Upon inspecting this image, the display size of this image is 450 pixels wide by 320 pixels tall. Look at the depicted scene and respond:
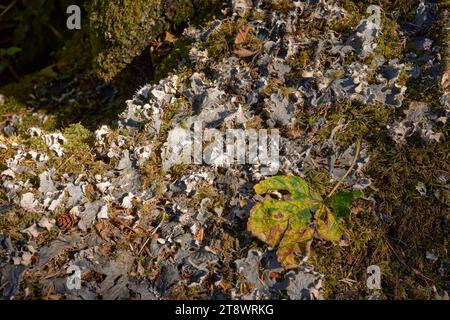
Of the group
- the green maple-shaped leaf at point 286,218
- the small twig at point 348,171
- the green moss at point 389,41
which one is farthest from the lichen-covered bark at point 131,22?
the green maple-shaped leaf at point 286,218

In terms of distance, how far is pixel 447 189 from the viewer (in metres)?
3.26

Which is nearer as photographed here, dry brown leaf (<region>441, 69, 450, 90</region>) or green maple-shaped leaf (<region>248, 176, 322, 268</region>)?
green maple-shaped leaf (<region>248, 176, 322, 268</region>)

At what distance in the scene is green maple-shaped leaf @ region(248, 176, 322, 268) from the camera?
305cm

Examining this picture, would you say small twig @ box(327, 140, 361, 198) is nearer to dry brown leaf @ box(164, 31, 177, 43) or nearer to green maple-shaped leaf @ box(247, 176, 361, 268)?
green maple-shaped leaf @ box(247, 176, 361, 268)

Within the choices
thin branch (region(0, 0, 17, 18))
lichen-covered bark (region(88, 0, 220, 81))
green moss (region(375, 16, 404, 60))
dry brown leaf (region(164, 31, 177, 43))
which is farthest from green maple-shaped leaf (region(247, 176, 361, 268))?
thin branch (region(0, 0, 17, 18))

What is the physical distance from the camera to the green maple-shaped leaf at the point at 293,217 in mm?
3053

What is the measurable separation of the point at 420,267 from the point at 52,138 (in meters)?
3.22

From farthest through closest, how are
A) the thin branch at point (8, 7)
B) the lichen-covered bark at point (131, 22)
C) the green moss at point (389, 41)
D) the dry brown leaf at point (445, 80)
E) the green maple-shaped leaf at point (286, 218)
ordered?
the thin branch at point (8, 7) → the lichen-covered bark at point (131, 22) → the green moss at point (389, 41) → the dry brown leaf at point (445, 80) → the green maple-shaped leaf at point (286, 218)

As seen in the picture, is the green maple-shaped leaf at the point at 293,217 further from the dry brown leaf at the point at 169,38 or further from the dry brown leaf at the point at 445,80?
the dry brown leaf at the point at 169,38

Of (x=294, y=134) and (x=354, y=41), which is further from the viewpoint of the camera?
(x=354, y=41)
